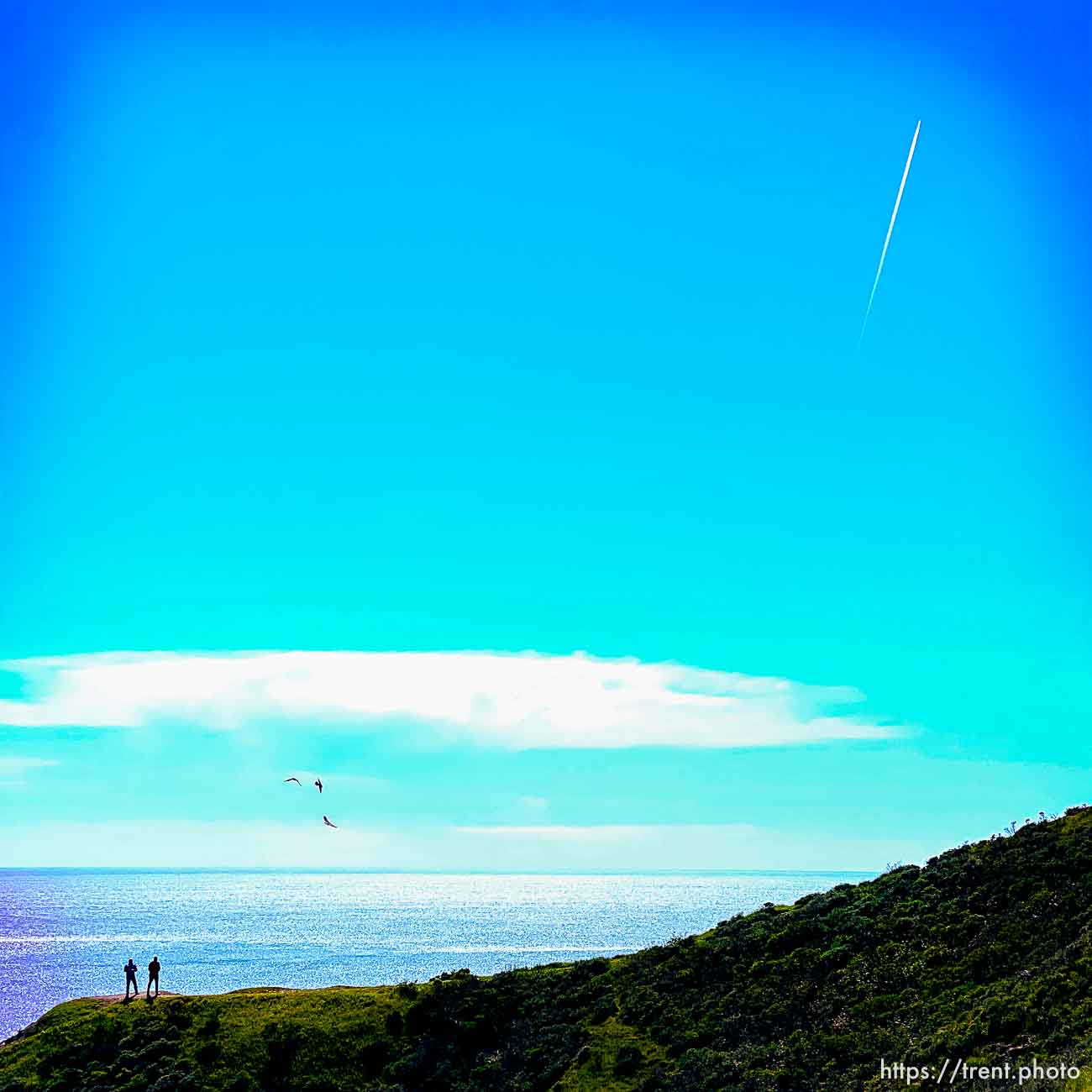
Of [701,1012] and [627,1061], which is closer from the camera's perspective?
[627,1061]

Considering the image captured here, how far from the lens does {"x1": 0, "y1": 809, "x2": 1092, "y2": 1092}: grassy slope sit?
3494 cm

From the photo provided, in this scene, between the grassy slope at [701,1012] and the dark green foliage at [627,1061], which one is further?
the dark green foliage at [627,1061]

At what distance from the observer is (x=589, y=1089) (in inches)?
1464

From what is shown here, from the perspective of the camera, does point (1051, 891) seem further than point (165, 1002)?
No

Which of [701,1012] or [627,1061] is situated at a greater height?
[701,1012]

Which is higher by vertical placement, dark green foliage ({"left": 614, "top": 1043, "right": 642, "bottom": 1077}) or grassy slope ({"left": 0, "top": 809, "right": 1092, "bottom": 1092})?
grassy slope ({"left": 0, "top": 809, "right": 1092, "bottom": 1092})

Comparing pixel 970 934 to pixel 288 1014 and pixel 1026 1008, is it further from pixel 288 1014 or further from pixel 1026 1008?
pixel 288 1014

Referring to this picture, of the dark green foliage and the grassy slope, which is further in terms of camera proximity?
the dark green foliage

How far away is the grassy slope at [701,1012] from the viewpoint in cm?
3494

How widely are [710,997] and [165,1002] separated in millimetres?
23188

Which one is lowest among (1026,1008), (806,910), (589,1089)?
(589,1089)

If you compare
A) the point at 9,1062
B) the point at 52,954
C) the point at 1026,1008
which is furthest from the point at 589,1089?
the point at 52,954

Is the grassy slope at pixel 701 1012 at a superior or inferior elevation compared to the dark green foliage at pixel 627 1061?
superior

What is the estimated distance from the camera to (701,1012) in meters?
41.2
